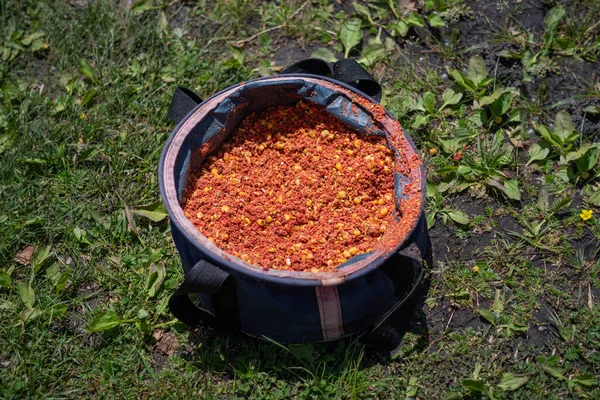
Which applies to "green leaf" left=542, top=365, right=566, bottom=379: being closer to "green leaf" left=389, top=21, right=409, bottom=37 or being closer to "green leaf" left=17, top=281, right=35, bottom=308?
"green leaf" left=389, top=21, right=409, bottom=37

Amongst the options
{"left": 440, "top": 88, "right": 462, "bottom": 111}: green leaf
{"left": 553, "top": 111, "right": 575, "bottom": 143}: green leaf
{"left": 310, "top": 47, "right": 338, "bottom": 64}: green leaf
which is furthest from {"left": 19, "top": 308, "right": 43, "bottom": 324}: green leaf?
{"left": 553, "top": 111, "right": 575, "bottom": 143}: green leaf

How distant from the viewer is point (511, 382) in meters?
2.14

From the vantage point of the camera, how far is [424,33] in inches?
119

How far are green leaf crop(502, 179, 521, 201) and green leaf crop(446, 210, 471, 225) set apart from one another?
0.20m

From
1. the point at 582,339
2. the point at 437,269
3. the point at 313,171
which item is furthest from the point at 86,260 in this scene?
the point at 582,339

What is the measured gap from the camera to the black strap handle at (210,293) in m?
1.91

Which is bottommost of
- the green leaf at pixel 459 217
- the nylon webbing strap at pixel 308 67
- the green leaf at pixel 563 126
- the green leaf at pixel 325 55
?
the green leaf at pixel 459 217

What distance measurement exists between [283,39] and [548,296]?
1759mm

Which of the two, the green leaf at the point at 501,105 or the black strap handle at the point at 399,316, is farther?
the green leaf at the point at 501,105

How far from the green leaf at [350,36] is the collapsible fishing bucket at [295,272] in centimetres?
56

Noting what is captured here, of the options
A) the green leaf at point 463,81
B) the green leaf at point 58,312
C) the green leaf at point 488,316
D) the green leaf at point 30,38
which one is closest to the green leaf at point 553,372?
the green leaf at point 488,316

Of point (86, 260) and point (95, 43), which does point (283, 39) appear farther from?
point (86, 260)

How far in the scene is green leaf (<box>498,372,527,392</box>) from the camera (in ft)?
6.98

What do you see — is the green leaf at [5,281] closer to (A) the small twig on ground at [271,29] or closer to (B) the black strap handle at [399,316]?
(B) the black strap handle at [399,316]
